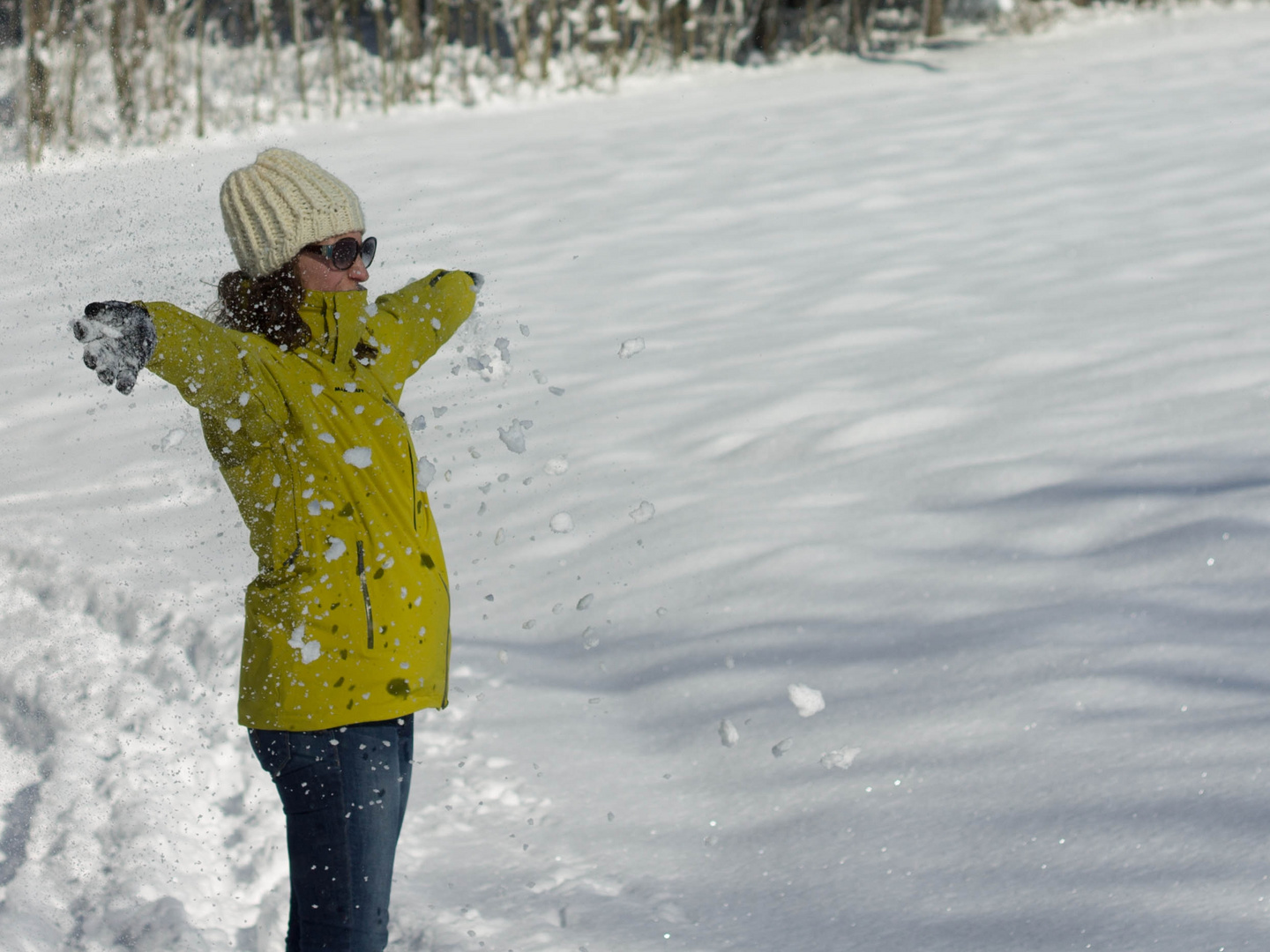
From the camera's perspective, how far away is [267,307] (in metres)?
1.94

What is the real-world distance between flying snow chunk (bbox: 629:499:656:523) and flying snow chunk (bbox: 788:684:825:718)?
45.3 inches

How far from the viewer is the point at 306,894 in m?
1.87

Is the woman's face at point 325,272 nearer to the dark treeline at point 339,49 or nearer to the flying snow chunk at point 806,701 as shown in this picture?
the flying snow chunk at point 806,701

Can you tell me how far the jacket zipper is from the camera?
1.86m

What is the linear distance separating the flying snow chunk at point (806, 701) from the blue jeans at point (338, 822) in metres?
1.26

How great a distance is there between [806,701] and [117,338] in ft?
5.92

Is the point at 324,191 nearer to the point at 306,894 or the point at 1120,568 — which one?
the point at 306,894

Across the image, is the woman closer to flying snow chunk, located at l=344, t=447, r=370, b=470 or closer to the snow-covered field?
flying snow chunk, located at l=344, t=447, r=370, b=470

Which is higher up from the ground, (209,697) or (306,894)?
(306,894)

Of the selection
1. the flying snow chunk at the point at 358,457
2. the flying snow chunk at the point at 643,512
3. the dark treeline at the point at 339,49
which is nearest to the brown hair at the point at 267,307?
Result: the flying snow chunk at the point at 358,457

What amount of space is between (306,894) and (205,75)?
1234 centimetres

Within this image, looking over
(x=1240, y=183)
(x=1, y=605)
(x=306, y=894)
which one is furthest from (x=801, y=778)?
(x=1240, y=183)

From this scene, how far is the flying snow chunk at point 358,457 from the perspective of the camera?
1.88 m

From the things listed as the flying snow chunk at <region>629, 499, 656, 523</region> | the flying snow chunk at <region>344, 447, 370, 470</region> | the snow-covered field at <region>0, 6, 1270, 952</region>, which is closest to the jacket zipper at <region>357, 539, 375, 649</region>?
the flying snow chunk at <region>344, 447, 370, 470</region>
